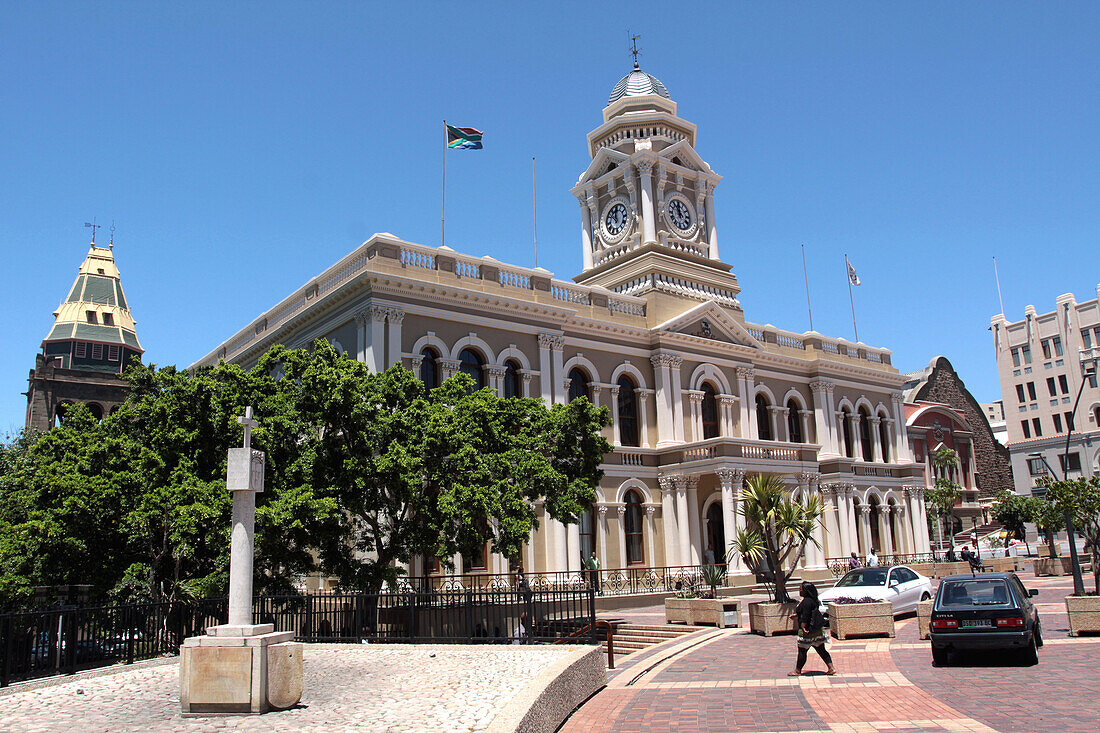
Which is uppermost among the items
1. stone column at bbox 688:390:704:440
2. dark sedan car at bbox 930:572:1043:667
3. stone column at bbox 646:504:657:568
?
stone column at bbox 688:390:704:440

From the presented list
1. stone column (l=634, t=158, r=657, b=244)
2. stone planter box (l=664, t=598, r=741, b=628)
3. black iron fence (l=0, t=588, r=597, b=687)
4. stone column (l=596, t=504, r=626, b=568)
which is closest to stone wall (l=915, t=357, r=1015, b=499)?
stone column (l=634, t=158, r=657, b=244)

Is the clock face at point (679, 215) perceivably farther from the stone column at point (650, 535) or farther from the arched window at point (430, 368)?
the arched window at point (430, 368)

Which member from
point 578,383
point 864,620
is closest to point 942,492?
point 578,383

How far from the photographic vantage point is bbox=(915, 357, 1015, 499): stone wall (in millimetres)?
66938

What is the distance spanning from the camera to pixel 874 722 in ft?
32.7

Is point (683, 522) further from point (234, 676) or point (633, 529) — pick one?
point (234, 676)

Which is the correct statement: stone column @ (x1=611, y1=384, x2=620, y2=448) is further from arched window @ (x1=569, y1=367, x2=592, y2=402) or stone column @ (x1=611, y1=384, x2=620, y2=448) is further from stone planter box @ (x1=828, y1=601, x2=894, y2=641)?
stone planter box @ (x1=828, y1=601, x2=894, y2=641)

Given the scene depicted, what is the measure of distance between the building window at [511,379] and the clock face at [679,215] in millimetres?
14267

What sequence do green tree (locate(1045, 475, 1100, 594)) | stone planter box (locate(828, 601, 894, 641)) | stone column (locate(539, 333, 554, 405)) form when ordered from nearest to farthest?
stone planter box (locate(828, 601, 894, 641))
green tree (locate(1045, 475, 1100, 594))
stone column (locate(539, 333, 554, 405))

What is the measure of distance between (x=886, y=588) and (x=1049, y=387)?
176 feet

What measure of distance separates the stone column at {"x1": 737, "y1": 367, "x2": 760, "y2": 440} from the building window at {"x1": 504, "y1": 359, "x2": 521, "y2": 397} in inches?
472

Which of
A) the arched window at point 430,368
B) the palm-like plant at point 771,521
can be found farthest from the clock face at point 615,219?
the palm-like plant at point 771,521

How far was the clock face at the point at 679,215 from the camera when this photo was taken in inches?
1609

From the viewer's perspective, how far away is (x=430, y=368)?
28.2m
